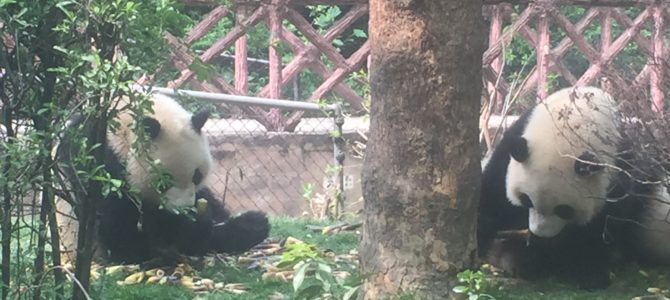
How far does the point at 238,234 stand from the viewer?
6191 millimetres

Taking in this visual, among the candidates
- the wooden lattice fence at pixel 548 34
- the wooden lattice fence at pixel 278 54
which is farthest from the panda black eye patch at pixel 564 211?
the wooden lattice fence at pixel 278 54

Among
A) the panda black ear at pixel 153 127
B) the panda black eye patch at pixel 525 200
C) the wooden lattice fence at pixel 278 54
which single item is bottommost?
the panda black eye patch at pixel 525 200

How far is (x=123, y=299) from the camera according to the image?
15.2ft

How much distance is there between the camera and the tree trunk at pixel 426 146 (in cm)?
403

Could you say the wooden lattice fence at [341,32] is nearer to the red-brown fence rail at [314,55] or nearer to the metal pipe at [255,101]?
the red-brown fence rail at [314,55]

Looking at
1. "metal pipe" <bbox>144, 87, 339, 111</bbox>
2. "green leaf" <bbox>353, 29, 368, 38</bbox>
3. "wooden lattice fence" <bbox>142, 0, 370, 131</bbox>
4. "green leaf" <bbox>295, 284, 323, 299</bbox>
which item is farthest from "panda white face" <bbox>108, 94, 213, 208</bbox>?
"green leaf" <bbox>353, 29, 368, 38</bbox>

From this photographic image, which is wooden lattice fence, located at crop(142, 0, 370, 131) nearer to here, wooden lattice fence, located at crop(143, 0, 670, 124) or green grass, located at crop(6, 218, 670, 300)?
wooden lattice fence, located at crop(143, 0, 670, 124)

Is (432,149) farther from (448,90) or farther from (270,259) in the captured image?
(270,259)

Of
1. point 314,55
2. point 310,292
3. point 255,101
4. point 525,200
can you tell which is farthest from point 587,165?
point 314,55

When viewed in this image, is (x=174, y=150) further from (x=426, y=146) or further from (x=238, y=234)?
(x=426, y=146)

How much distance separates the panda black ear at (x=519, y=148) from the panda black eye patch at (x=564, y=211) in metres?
0.35

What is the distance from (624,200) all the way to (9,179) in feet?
11.2

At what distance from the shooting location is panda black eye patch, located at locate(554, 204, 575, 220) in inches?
202

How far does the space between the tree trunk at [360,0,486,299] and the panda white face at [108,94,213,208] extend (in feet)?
5.61
